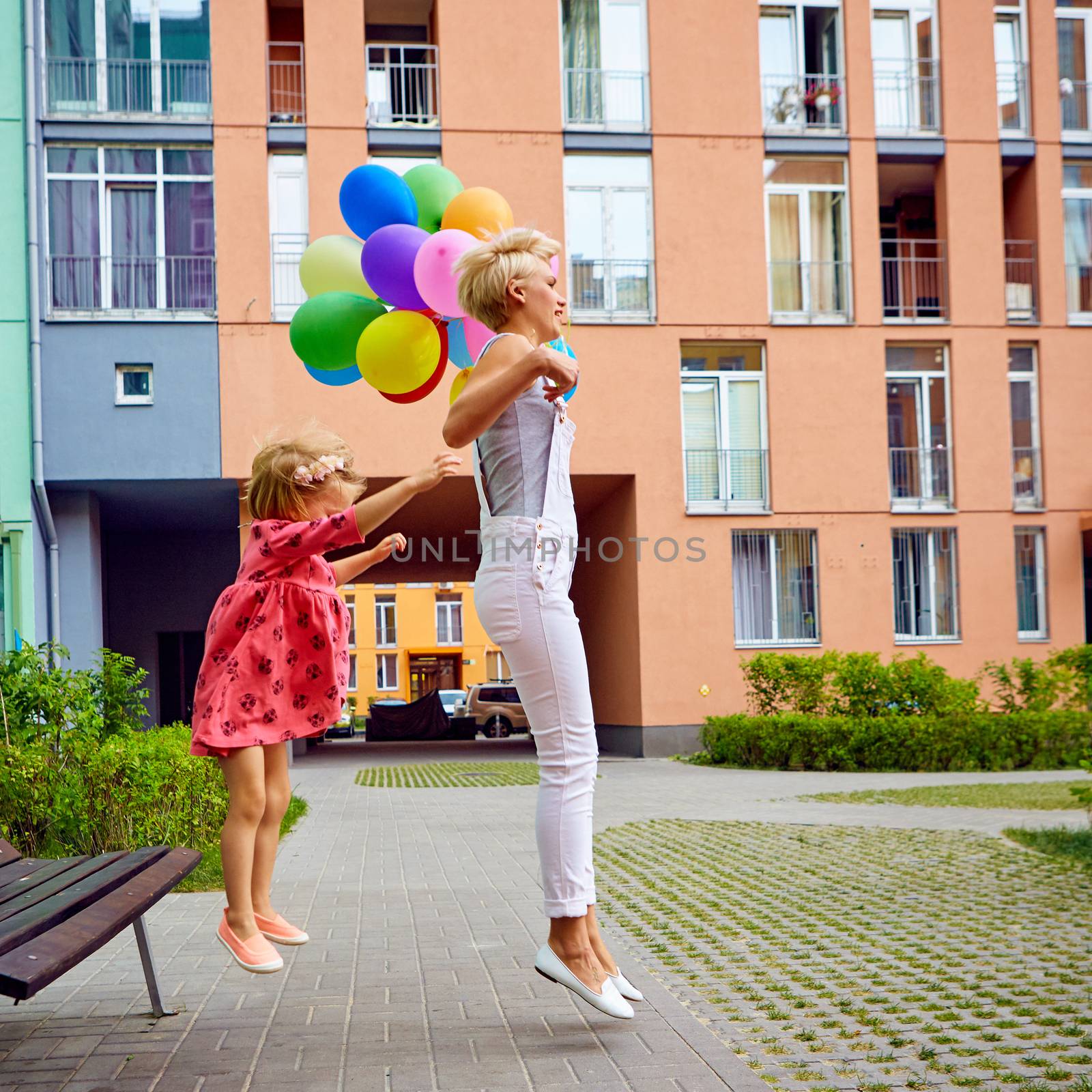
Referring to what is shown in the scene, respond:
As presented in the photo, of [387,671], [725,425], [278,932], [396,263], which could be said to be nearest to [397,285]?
[396,263]

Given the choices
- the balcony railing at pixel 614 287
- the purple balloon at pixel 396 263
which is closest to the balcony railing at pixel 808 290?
the balcony railing at pixel 614 287

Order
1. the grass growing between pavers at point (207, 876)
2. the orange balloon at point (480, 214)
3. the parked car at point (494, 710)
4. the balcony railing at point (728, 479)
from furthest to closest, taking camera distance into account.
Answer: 1. the parked car at point (494, 710)
2. the balcony railing at point (728, 479)
3. the grass growing between pavers at point (207, 876)
4. the orange balloon at point (480, 214)

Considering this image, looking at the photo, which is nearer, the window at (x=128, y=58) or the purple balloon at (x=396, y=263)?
the purple balloon at (x=396, y=263)

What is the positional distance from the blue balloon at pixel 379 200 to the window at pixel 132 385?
13.5 m

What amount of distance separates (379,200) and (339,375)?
2.72ft

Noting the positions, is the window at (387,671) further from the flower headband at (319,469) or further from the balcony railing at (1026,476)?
the flower headband at (319,469)

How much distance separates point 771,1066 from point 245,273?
17430mm

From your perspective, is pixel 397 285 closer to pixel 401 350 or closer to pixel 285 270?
pixel 401 350

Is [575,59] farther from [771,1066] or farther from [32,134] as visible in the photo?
[771,1066]

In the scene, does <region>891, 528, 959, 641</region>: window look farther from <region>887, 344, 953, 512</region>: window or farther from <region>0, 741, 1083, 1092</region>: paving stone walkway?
<region>0, 741, 1083, 1092</region>: paving stone walkway

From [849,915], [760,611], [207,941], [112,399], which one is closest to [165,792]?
[207,941]

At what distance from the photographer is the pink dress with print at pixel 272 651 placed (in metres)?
4.00

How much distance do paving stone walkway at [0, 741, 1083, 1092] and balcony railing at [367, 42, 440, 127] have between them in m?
14.8

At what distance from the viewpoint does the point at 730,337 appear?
67.1 ft
